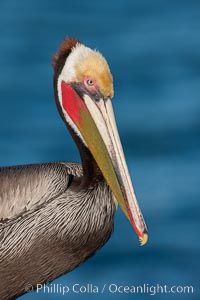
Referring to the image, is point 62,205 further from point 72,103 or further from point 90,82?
point 90,82

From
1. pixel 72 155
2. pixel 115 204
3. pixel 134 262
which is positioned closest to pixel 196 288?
pixel 134 262

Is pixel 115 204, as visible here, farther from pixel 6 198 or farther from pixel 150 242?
pixel 150 242

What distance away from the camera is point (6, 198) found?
7715 mm

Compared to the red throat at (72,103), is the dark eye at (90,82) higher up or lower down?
higher up

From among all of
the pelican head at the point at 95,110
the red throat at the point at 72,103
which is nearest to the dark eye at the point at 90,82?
the pelican head at the point at 95,110

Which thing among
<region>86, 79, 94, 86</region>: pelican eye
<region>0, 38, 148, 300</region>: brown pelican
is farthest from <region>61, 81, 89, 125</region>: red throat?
<region>86, 79, 94, 86</region>: pelican eye

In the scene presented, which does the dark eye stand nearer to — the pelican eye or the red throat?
the pelican eye

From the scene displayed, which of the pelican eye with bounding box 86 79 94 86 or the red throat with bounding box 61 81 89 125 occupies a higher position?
the pelican eye with bounding box 86 79 94 86

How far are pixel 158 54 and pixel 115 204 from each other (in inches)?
278

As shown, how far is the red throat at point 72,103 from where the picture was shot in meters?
7.62

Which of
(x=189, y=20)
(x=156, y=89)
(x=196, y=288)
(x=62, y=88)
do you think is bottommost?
(x=196, y=288)

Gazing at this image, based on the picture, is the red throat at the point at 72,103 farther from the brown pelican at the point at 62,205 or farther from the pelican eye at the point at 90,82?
the pelican eye at the point at 90,82

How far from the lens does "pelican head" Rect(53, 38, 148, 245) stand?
292 inches

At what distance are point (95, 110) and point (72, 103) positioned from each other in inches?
7.0
